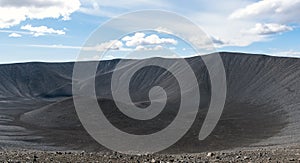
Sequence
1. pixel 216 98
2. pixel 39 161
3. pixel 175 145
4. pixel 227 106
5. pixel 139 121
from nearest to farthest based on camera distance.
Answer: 1. pixel 39 161
2. pixel 175 145
3. pixel 139 121
4. pixel 227 106
5. pixel 216 98

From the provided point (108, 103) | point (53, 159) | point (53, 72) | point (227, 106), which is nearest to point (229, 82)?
point (227, 106)

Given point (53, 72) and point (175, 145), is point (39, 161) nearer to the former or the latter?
point (175, 145)

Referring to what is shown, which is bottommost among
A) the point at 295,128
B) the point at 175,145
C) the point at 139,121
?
the point at 175,145

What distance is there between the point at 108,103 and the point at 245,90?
27.6m

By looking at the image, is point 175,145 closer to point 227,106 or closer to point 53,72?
point 227,106

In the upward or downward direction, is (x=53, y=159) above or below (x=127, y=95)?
below

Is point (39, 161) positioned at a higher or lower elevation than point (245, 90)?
lower

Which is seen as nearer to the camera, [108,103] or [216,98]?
[108,103]

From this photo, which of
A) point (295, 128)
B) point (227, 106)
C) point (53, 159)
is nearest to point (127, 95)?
point (227, 106)

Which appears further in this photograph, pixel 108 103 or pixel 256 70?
pixel 256 70

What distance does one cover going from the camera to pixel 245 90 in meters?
70.2

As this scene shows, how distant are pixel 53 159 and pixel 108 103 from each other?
139ft

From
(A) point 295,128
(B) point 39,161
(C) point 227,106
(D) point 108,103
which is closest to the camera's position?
(B) point 39,161

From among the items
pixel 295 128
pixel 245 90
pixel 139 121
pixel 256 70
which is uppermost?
pixel 256 70
